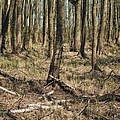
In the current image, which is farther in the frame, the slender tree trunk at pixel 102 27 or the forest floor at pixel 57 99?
the slender tree trunk at pixel 102 27

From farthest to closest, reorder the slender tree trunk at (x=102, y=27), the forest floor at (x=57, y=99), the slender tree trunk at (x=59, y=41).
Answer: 1. the slender tree trunk at (x=102, y=27)
2. the slender tree trunk at (x=59, y=41)
3. the forest floor at (x=57, y=99)

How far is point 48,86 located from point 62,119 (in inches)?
80.7

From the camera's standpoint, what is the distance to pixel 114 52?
50.1ft

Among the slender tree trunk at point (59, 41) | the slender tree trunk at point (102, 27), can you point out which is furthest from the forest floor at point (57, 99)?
the slender tree trunk at point (102, 27)

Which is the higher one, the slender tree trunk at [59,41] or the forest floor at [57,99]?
the slender tree trunk at [59,41]

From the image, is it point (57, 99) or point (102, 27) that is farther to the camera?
point (102, 27)

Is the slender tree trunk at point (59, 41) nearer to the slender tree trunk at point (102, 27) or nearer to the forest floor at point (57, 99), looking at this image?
the forest floor at point (57, 99)

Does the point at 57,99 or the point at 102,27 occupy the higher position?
the point at 102,27

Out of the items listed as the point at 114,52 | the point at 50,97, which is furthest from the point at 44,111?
the point at 114,52

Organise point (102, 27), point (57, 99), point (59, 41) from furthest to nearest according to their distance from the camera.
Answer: point (102, 27), point (59, 41), point (57, 99)

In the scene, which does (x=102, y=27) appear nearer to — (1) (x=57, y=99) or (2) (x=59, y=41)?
(2) (x=59, y=41)

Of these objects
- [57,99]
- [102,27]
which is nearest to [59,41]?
[57,99]

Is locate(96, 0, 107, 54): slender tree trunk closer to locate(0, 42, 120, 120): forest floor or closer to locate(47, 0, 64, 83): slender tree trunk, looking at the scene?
locate(0, 42, 120, 120): forest floor

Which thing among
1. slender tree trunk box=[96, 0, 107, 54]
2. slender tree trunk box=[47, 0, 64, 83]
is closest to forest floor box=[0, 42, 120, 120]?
slender tree trunk box=[47, 0, 64, 83]
